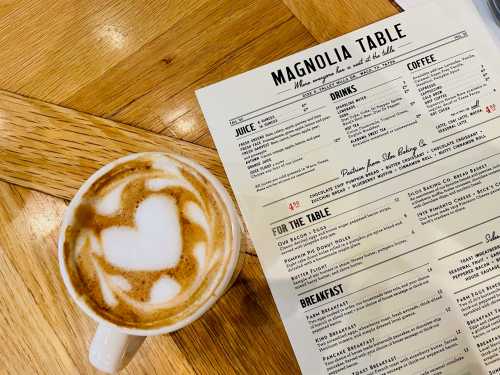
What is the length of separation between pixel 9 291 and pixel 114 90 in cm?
26

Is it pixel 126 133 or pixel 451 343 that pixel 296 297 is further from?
pixel 126 133

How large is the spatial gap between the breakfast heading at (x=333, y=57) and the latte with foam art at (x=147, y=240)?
174 mm

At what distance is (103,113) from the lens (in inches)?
21.6

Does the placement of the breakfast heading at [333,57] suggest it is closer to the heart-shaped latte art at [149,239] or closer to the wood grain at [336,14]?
the wood grain at [336,14]

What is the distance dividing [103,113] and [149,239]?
7.1 inches

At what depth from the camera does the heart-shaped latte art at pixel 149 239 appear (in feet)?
1.51

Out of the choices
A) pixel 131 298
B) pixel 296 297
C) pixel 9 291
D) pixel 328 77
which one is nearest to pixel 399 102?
pixel 328 77

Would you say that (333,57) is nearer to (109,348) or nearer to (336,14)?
(336,14)

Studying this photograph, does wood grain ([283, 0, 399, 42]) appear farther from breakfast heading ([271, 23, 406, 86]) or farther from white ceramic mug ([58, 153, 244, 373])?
white ceramic mug ([58, 153, 244, 373])

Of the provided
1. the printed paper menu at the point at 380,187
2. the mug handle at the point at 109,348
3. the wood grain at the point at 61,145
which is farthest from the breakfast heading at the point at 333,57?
the mug handle at the point at 109,348

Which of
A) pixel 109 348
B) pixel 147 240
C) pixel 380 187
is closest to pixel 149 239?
pixel 147 240

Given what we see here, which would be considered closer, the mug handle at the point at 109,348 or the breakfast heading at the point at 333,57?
the mug handle at the point at 109,348

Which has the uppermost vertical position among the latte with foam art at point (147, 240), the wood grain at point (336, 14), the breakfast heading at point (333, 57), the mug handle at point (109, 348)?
the wood grain at point (336, 14)

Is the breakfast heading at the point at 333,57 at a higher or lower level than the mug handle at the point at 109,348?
higher
